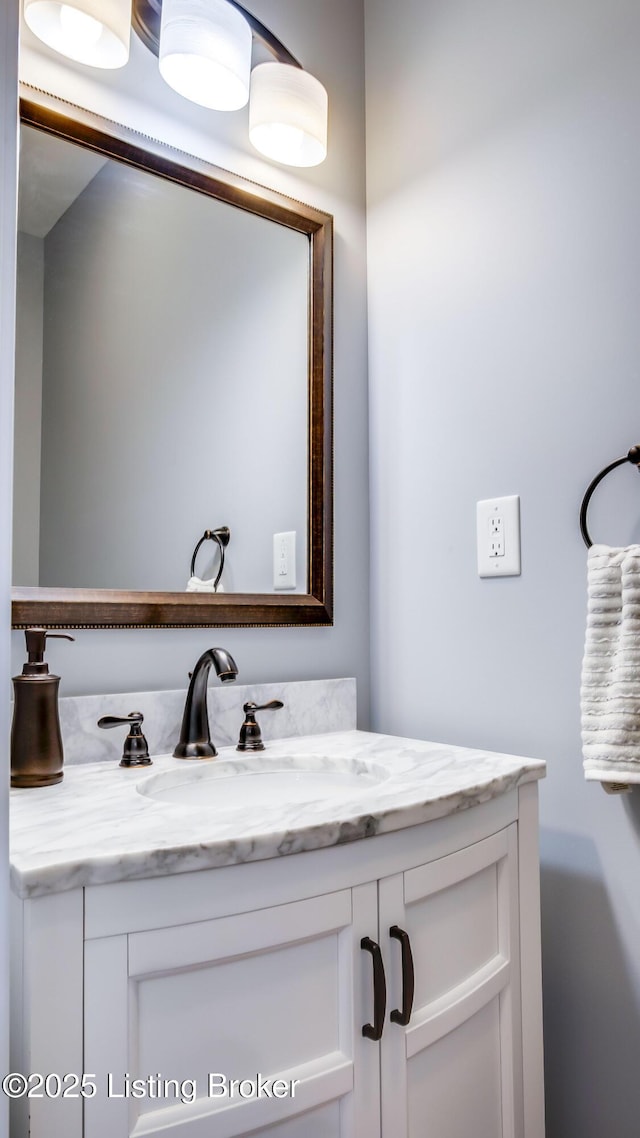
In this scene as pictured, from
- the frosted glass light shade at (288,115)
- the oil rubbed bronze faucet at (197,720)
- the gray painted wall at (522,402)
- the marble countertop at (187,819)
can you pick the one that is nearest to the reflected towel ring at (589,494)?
the gray painted wall at (522,402)

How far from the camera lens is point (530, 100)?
1.20 metres

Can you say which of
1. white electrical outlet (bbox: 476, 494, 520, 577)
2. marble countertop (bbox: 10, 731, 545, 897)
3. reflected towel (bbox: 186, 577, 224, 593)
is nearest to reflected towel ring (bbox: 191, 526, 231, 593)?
reflected towel (bbox: 186, 577, 224, 593)

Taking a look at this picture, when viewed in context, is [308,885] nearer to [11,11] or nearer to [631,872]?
[631,872]

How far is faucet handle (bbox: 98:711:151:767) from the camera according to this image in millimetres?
1032

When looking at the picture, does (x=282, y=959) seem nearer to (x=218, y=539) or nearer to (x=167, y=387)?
(x=218, y=539)

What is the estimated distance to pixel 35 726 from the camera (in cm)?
89

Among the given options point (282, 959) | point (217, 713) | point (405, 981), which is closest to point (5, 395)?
point (282, 959)

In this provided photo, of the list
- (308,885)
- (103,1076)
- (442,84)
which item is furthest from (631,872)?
(442,84)

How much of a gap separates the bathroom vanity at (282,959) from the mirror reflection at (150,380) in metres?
0.37

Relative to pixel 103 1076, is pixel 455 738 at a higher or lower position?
higher

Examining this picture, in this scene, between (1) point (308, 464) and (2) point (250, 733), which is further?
(1) point (308, 464)

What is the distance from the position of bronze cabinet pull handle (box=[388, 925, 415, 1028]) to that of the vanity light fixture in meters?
1.30

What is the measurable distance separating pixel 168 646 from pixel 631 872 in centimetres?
77

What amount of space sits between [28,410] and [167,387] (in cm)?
24
